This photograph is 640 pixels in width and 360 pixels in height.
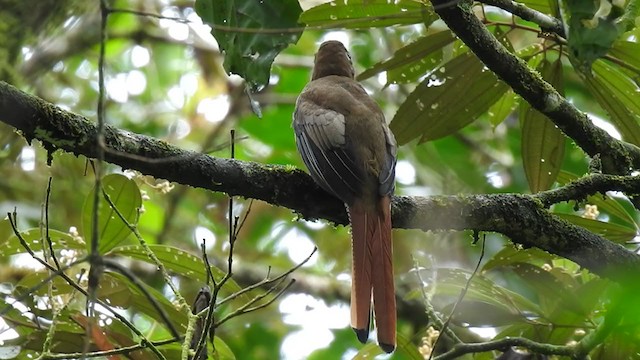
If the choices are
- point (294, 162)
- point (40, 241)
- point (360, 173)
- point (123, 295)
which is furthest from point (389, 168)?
point (294, 162)

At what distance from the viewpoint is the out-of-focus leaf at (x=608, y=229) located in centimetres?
327

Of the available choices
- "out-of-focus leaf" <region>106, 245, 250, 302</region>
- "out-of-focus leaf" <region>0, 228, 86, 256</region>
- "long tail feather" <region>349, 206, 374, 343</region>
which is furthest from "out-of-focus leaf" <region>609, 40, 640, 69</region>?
"out-of-focus leaf" <region>0, 228, 86, 256</region>

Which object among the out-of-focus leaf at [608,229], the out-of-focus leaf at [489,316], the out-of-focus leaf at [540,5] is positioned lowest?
the out-of-focus leaf at [489,316]

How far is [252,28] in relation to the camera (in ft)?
9.29

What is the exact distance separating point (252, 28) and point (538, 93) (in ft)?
3.10

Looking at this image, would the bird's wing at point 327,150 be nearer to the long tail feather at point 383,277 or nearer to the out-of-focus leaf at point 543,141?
→ the long tail feather at point 383,277

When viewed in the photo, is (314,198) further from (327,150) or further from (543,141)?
(543,141)

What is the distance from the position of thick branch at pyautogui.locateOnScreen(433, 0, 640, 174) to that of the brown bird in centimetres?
53

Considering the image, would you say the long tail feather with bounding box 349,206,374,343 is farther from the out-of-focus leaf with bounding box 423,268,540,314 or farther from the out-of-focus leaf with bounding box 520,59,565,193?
the out-of-focus leaf with bounding box 520,59,565,193

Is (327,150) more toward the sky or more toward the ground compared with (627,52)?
more toward the ground

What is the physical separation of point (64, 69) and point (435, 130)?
413 cm


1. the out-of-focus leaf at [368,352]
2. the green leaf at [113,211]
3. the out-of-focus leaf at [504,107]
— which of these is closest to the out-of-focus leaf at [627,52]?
the out-of-focus leaf at [504,107]

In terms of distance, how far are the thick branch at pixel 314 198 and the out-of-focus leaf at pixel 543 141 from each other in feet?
1.17

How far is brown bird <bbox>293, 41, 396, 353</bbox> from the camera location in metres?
2.95
